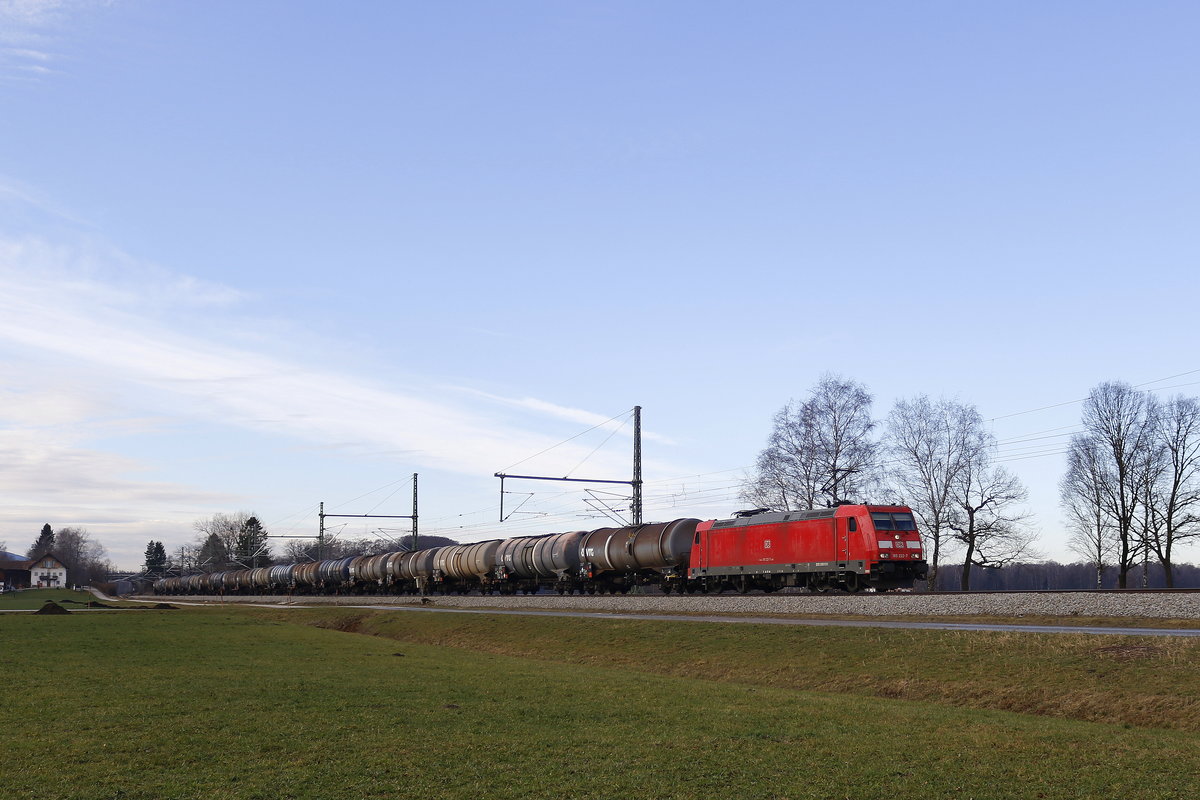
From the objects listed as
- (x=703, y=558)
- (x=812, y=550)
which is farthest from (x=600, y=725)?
(x=703, y=558)

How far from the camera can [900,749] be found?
49.3 feet

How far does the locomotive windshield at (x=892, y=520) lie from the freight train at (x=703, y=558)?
0.17 feet

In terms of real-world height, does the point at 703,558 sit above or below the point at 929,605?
above

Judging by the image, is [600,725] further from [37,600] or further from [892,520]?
[37,600]

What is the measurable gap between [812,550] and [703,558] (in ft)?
25.2

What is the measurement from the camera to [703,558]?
52.2 metres

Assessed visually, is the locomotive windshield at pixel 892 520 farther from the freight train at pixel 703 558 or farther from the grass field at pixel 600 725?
the grass field at pixel 600 725

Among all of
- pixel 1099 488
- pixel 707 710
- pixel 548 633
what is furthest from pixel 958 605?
pixel 1099 488

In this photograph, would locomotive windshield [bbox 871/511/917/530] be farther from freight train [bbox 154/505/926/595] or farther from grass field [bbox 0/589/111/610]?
grass field [bbox 0/589/111/610]

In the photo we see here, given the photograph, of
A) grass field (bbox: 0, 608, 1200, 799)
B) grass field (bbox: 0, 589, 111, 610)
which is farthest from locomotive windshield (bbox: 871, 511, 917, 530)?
grass field (bbox: 0, 589, 111, 610)

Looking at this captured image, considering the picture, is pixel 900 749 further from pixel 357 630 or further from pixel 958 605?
pixel 357 630

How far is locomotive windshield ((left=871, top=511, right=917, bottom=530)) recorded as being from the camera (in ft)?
142

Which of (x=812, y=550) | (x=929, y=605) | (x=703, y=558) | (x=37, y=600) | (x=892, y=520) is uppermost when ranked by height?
(x=892, y=520)

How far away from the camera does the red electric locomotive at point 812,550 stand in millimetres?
43281
